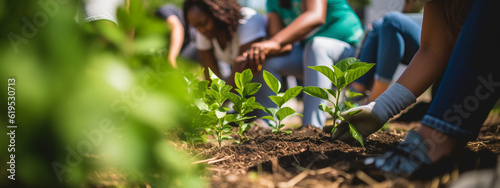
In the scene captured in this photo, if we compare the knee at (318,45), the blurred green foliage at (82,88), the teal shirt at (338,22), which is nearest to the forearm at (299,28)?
the knee at (318,45)

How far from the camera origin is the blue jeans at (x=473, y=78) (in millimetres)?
818

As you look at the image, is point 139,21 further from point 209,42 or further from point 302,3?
point 209,42

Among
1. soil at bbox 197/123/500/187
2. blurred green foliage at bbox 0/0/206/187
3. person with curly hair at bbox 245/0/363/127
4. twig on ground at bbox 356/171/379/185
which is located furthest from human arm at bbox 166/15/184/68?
blurred green foliage at bbox 0/0/206/187

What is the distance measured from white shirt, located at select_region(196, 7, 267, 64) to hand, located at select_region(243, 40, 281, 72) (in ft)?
1.38

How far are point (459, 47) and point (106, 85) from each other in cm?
91

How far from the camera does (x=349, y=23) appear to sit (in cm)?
235

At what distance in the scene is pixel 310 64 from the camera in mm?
2055

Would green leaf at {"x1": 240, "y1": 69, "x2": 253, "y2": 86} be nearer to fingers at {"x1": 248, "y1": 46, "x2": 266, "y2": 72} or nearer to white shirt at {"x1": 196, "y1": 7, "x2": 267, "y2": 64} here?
fingers at {"x1": 248, "y1": 46, "x2": 266, "y2": 72}

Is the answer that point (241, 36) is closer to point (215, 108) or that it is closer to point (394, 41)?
point (394, 41)

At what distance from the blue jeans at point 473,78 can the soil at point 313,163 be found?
109mm

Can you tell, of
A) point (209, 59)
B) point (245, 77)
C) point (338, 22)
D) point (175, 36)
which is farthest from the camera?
point (175, 36)

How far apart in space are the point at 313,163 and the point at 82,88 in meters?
0.76

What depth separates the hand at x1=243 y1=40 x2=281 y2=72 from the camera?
2045 millimetres

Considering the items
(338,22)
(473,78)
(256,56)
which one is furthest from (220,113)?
(338,22)
